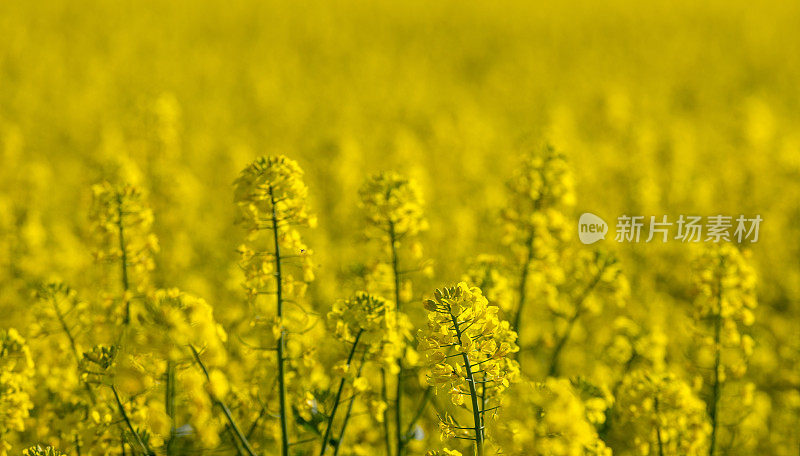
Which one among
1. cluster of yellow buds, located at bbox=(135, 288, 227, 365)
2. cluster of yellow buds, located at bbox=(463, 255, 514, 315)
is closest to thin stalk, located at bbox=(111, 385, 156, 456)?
cluster of yellow buds, located at bbox=(135, 288, 227, 365)

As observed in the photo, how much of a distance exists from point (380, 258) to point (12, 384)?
1.53 meters

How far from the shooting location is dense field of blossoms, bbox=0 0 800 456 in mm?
2420

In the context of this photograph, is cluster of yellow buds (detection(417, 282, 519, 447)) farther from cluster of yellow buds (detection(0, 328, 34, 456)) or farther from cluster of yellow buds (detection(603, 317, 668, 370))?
cluster of yellow buds (detection(603, 317, 668, 370))

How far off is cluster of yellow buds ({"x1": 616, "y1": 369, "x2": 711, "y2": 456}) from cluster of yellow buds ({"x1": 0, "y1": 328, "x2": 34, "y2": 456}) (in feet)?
7.78

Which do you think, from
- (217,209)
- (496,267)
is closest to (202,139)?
(217,209)

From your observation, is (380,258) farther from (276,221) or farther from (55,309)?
(55,309)

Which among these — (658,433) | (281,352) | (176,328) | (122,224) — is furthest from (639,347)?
(122,224)

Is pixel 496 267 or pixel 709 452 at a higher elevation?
pixel 496 267

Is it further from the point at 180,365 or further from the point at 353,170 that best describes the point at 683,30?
the point at 180,365

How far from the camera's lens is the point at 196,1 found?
2444cm

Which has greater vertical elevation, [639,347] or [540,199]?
[540,199]

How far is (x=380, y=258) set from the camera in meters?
3.17

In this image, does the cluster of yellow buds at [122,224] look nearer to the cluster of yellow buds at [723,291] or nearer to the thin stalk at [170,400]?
the thin stalk at [170,400]

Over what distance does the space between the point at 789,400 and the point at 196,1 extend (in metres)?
23.7
